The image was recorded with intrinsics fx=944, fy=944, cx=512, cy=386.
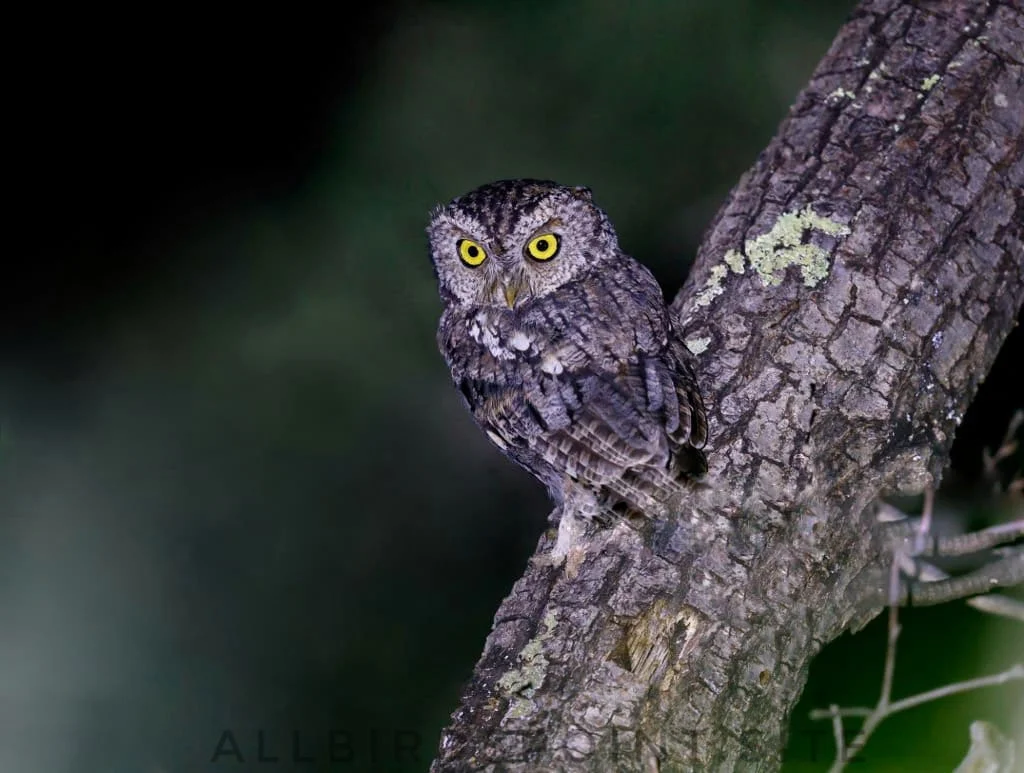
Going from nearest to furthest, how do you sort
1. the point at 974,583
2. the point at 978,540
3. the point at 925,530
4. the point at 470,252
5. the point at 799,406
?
the point at 974,583
the point at 978,540
the point at 925,530
the point at 799,406
the point at 470,252

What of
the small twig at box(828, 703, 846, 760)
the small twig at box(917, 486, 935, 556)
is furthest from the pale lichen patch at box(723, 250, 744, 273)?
the small twig at box(828, 703, 846, 760)

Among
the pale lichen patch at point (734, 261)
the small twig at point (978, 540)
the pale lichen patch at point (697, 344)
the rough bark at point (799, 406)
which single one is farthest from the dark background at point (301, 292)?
the small twig at point (978, 540)

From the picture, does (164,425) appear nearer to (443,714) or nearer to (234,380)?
(234,380)

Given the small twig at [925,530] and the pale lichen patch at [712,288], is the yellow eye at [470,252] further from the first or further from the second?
the small twig at [925,530]

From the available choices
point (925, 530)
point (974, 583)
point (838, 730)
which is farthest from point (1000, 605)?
point (925, 530)

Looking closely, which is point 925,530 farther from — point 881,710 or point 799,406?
point 881,710

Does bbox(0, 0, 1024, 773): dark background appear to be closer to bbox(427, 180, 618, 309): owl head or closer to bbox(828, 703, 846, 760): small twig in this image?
bbox(427, 180, 618, 309): owl head

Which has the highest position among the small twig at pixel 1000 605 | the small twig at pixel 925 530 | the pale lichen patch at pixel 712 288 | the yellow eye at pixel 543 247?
the yellow eye at pixel 543 247
